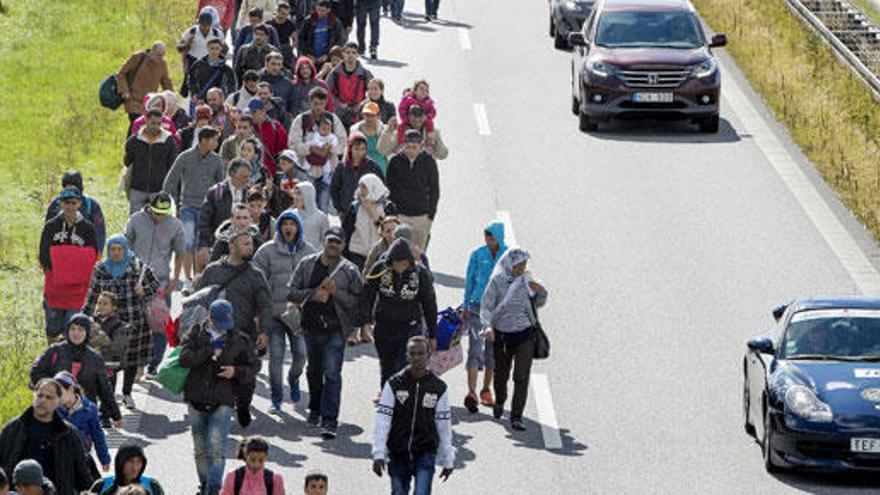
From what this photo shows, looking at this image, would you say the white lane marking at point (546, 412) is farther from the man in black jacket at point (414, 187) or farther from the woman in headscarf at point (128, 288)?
the woman in headscarf at point (128, 288)

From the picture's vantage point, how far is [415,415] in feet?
54.9

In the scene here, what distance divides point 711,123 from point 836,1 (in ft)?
31.0

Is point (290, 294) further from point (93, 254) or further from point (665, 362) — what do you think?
point (665, 362)

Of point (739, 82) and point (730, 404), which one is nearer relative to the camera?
point (730, 404)

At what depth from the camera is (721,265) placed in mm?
26203

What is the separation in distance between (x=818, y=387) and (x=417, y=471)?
378 cm

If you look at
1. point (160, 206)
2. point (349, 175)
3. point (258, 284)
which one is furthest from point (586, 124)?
point (258, 284)

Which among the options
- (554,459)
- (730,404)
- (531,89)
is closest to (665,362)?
(730,404)

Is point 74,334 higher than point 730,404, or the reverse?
point 74,334

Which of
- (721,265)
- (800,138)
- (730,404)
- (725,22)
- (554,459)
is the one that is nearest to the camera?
(554,459)

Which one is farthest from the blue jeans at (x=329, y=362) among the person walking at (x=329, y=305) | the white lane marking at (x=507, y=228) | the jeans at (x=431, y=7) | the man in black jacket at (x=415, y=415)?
the jeans at (x=431, y=7)

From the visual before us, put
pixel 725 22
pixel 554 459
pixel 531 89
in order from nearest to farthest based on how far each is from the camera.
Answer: pixel 554 459
pixel 531 89
pixel 725 22

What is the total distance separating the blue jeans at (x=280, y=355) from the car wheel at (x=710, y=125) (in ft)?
42.9

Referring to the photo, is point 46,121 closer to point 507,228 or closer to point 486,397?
point 507,228
